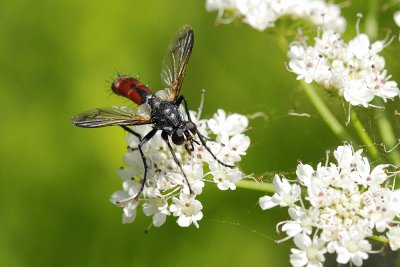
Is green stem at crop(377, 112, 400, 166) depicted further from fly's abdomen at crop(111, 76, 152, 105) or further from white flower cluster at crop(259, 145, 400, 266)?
fly's abdomen at crop(111, 76, 152, 105)

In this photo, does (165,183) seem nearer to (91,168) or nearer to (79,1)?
(91,168)

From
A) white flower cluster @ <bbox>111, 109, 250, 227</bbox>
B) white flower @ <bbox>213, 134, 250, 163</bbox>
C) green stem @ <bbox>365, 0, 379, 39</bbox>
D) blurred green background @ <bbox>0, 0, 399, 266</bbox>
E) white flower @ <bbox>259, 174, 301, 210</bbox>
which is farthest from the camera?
blurred green background @ <bbox>0, 0, 399, 266</bbox>

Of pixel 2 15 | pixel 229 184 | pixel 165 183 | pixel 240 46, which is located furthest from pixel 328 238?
pixel 2 15

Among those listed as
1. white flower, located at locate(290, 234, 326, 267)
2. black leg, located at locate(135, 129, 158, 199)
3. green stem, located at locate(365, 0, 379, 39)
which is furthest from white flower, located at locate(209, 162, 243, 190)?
green stem, located at locate(365, 0, 379, 39)

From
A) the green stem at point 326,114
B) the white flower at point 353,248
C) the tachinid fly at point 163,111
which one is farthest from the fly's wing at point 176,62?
the white flower at point 353,248

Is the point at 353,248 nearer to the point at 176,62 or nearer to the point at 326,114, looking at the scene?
the point at 326,114
